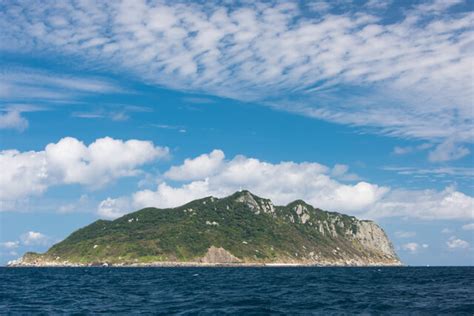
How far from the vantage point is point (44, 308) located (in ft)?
206

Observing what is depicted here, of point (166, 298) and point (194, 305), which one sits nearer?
point (194, 305)

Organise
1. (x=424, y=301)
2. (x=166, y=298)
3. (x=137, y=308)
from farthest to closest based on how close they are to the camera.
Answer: (x=166, y=298), (x=424, y=301), (x=137, y=308)

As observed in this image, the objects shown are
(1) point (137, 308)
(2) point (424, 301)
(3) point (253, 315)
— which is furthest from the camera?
(2) point (424, 301)

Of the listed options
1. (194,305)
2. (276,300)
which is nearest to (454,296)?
(276,300)

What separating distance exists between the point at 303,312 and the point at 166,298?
26.5 m

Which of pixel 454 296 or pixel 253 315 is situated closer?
pixel 253 315

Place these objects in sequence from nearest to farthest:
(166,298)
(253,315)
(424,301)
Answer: (253,315) < (424,301) < (166,298)

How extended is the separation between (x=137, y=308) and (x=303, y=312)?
22.0 m

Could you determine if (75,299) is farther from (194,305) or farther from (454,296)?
(454,296)

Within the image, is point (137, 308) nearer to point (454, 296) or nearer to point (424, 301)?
point (424, 301)

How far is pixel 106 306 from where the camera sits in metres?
65.6

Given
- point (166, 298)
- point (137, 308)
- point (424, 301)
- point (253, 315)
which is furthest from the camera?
point (166, 298)

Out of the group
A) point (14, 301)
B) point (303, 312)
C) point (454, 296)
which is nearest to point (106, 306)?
point (14, 301)

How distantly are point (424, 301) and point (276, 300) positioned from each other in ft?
73.3
